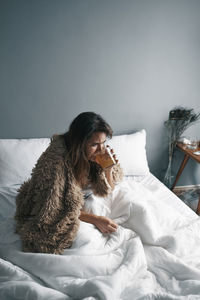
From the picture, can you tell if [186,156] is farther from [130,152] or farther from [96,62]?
[96,62]

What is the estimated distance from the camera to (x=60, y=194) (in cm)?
120

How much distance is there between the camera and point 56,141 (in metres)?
1.30

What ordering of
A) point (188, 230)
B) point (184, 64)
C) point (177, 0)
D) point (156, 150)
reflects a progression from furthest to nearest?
point (156, 150)
point (184, 64)
point (177, 0)
point (188, 230)

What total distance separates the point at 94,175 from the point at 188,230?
1.88 ft

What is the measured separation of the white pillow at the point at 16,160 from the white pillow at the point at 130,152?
59cm

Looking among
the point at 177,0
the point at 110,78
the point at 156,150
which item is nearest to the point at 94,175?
the point at 110,78

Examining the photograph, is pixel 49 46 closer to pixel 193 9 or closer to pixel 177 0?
pixel 177 0

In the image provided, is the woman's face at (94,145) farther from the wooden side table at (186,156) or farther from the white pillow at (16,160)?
the wooden side table at (186,156)

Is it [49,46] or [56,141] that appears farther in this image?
[49,46]

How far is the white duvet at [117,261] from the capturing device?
0.93m

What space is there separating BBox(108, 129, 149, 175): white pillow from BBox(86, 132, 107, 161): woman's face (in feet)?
2.11

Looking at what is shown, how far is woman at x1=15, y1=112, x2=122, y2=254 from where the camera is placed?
1.14 metres

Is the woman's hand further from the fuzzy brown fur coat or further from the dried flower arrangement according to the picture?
the dried flower arrangement

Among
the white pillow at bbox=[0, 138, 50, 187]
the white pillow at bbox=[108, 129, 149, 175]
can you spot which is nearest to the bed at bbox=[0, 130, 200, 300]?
the white pillow at bbox=[0, 138, 50, 187]
